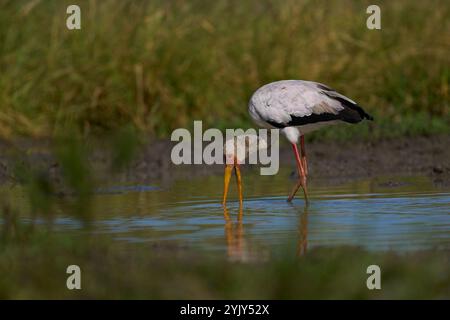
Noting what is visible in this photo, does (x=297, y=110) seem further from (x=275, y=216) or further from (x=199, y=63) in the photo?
(x=199, y=63)

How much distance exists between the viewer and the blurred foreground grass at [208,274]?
493cm

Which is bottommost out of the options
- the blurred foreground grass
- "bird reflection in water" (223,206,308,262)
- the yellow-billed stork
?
the blurred foreground grass

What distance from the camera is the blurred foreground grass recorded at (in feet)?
16.2

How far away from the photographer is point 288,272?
16.8 ft

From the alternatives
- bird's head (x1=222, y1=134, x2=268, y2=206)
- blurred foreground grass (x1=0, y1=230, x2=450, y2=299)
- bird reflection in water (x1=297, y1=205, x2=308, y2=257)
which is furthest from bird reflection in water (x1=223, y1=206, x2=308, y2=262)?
bird's head (x1=222, y1=134, x2=268, y2=206)

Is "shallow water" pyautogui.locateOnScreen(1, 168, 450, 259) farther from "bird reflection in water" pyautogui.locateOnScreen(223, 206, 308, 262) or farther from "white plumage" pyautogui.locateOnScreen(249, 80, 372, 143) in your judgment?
"white plumage" pyautogui.locateOnScreen(249, 80, 372, 143)

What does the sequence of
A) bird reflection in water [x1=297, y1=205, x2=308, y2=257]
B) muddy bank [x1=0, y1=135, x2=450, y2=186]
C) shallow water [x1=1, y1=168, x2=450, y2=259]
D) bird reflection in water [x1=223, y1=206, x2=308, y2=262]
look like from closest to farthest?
bird reflection in water [x1=223, y1=206, x2=308, y2=262] → bird reflection in water [x1=297, y1=205, x2=308, y2=257] → shallow water [x1=1, y1=168, x2=450, y2=259] → muddy bank [x1=0, y1=135, x2=450, y2=186]

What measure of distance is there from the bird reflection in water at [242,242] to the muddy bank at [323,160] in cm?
280

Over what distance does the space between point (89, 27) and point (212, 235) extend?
20.3 feet

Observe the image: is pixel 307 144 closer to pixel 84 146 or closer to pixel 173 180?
pixel 173 180

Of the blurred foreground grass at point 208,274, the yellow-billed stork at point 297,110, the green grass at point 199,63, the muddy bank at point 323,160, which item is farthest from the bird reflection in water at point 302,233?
the green grass at point 199,63

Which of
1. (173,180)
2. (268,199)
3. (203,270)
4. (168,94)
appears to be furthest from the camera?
(168,94)

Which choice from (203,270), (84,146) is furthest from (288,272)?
(84,146)

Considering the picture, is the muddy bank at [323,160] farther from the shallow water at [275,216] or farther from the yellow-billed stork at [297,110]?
the yellow-billed stork at [297,110]
